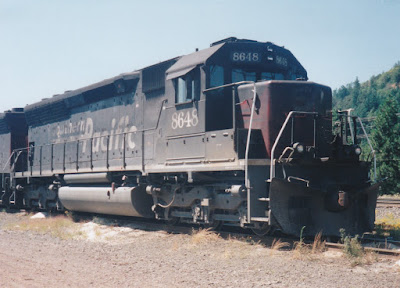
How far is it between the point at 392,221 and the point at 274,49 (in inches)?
199

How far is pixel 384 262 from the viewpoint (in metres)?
6.05

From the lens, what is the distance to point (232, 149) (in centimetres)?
764

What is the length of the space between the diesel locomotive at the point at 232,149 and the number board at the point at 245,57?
2 cm

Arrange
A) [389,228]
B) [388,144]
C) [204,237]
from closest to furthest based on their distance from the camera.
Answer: [204,237]
[389,228]
[388,144]

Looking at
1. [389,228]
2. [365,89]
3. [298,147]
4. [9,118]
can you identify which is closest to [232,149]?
[298,147]

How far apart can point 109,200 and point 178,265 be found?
195 inches

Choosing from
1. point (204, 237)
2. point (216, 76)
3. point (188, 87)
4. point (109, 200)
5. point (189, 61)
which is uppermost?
point (189, 61)

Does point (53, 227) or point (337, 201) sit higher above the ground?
point (337, 201)

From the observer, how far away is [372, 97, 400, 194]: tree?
26.5m

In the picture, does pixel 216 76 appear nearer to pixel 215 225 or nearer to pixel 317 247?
pixel 215 225

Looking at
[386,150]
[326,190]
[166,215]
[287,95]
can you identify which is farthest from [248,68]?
[386,150]

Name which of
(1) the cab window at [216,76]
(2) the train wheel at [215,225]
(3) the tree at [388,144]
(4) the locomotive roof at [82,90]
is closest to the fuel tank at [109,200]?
(2) the train wheel at [215,225]

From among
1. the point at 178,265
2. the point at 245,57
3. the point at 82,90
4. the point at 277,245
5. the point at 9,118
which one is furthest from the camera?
the point at 9,118

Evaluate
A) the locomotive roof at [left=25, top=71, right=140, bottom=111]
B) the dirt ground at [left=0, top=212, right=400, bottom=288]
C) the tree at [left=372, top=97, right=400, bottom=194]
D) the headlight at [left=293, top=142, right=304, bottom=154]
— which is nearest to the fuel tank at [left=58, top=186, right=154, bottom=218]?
the dirt ground at [left=0, top=212, right=400, bottom=288]
